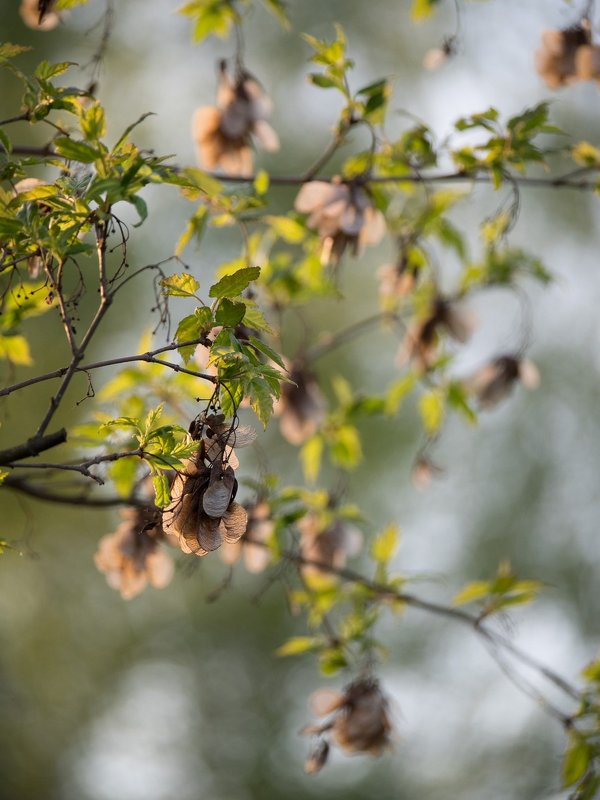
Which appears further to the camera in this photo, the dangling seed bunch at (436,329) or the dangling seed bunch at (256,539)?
the dangling seed bunch at (436,329)

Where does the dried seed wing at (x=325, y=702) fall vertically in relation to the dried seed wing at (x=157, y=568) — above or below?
below

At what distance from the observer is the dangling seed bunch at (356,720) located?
51.2 inches

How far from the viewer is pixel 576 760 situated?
1272 millimetres

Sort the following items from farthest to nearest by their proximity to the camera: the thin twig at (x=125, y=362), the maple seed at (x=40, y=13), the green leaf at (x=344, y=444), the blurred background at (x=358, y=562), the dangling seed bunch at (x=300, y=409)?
the blurred background at (x=358, y=562)
the green leaf at (x=344, y=444)
the dangling seed bunch at (x=300, y=409)
the maple seed at (x=40, y=13)
the thin twig at (x=125, y=362)

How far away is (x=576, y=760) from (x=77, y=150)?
988 mm

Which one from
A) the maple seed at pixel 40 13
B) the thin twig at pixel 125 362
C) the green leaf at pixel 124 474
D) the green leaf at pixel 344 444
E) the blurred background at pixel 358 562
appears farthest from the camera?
the blurred background at pixel 358 562

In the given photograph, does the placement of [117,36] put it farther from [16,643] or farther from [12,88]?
[16,643]

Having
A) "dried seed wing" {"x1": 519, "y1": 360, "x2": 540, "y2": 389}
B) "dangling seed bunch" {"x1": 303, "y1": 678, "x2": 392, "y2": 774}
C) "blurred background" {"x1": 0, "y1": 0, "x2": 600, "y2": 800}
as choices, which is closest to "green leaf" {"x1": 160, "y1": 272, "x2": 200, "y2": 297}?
"dangling seed bunch" {"x1": 303, "y1": 678, "x2": 392, "y2": 774}

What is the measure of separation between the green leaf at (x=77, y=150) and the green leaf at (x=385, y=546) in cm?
85

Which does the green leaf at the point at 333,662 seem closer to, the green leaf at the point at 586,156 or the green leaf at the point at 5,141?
the green leaf at the point at 586,156

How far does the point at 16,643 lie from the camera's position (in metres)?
5.02

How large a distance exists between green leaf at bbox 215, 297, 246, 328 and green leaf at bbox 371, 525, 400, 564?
78 cm

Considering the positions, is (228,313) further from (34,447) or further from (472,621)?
(472,621)

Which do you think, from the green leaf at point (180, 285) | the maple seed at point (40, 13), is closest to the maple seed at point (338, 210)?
the maple seed at point (40, 13)
